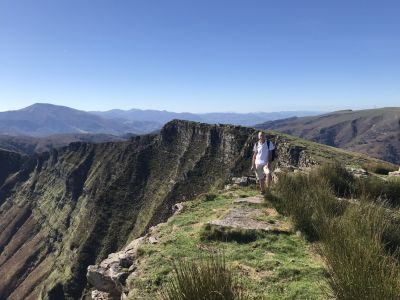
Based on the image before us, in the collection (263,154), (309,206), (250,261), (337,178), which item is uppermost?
(263,154)

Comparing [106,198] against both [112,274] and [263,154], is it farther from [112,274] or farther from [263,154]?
[112,274]

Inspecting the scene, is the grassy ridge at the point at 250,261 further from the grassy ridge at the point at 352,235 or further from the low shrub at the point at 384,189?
the low shrub at the point at 384,189

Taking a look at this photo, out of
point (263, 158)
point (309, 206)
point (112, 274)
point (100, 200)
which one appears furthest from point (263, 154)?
point (100, 200)

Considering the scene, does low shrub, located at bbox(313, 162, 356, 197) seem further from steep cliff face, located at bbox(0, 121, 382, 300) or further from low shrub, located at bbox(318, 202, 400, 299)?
steep cliff face, located at bbox(0, 121, 382, 300)

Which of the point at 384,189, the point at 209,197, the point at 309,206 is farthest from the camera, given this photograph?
the point at 209,197

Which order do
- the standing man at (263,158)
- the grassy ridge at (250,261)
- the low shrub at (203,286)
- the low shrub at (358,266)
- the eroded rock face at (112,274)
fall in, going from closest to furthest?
the low shrub at (358,266), the low shrub at (203,286), the grassy ridge at (250,261), the eroded rock face at (112,274), the standing man at (263,158)

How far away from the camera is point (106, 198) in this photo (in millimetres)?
119188

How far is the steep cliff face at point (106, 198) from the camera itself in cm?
9900

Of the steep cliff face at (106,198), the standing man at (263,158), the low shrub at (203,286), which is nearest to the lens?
the low shrub at (203,286)

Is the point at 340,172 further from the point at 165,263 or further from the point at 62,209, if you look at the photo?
the point at 62,209

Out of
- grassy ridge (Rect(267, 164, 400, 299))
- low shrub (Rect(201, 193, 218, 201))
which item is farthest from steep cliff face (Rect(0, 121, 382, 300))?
grassy ridge (Rect(267, 164, 400, 299))

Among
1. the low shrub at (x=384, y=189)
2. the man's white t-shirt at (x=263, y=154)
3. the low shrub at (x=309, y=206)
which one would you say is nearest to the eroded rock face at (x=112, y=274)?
the low shrub at (x=309, y=206)

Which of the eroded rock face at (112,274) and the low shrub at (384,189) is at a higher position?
A: the low shrub at (384,189)

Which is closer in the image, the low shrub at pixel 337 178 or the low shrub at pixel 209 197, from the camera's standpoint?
the low shrub at pixel 337 178
